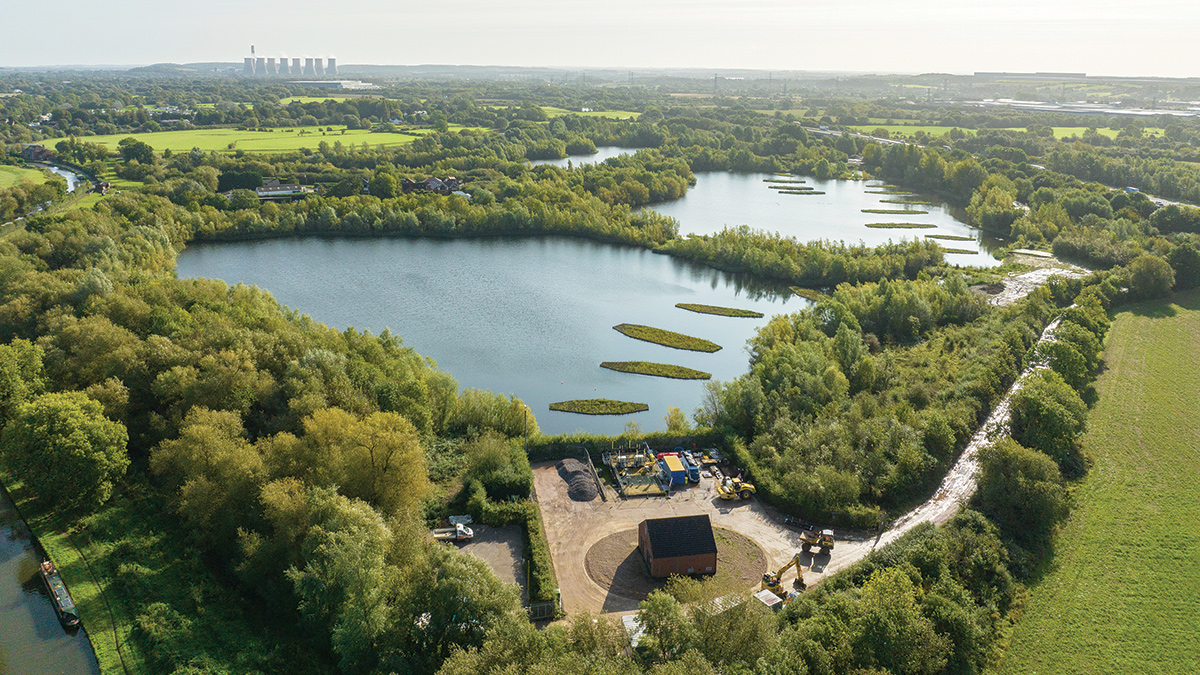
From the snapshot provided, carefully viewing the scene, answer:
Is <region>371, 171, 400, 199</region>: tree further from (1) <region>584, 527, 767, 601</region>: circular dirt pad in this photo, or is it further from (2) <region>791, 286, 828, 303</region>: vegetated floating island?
(1) <region>584, 527, 767, 601</region>: circular dirt pad

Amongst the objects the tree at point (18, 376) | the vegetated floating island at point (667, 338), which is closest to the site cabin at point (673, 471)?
the vegetated floating island at point (667, 338)

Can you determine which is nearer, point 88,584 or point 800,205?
point 88,584

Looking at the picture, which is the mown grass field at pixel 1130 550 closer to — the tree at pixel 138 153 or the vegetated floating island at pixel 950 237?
the vegetated floating island at pixel 950 237

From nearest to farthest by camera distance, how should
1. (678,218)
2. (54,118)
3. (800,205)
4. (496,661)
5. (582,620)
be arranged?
(496,661) < (582,620) < (678,218) < (800,205) < (54,118)

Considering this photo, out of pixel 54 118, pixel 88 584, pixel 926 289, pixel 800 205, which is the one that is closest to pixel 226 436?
pixel 88 584

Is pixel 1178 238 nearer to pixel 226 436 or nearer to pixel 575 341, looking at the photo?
pixel 575 341

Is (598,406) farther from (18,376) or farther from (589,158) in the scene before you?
(589,158)
